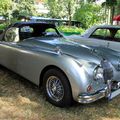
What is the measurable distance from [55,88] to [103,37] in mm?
4128

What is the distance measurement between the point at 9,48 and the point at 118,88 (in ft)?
8.87

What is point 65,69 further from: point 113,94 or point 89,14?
point 89,14

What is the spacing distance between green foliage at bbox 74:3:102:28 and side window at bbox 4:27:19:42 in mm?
30024

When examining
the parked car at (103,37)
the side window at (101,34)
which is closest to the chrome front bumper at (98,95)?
the parked car at (103,37)

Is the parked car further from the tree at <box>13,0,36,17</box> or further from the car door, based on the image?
the tree at <box>13,0,36,17</box>

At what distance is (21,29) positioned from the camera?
6555mm

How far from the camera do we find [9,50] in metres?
6.18

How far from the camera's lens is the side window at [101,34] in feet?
27.7

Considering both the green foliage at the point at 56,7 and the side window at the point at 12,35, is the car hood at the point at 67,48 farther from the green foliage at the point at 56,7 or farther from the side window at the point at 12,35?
the green foliage at the point at 56,7

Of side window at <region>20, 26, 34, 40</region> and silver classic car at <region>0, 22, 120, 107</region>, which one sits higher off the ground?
side window at <region>20, 26, 34, 40</region>

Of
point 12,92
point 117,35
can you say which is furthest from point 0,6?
point 12,92

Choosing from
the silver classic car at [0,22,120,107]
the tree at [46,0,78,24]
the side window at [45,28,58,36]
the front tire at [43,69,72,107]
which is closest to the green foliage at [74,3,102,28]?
the tree at [46,0,78,24]

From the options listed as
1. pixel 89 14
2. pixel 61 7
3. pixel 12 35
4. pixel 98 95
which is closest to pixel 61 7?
pixel 61 7

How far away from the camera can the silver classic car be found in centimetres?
444
